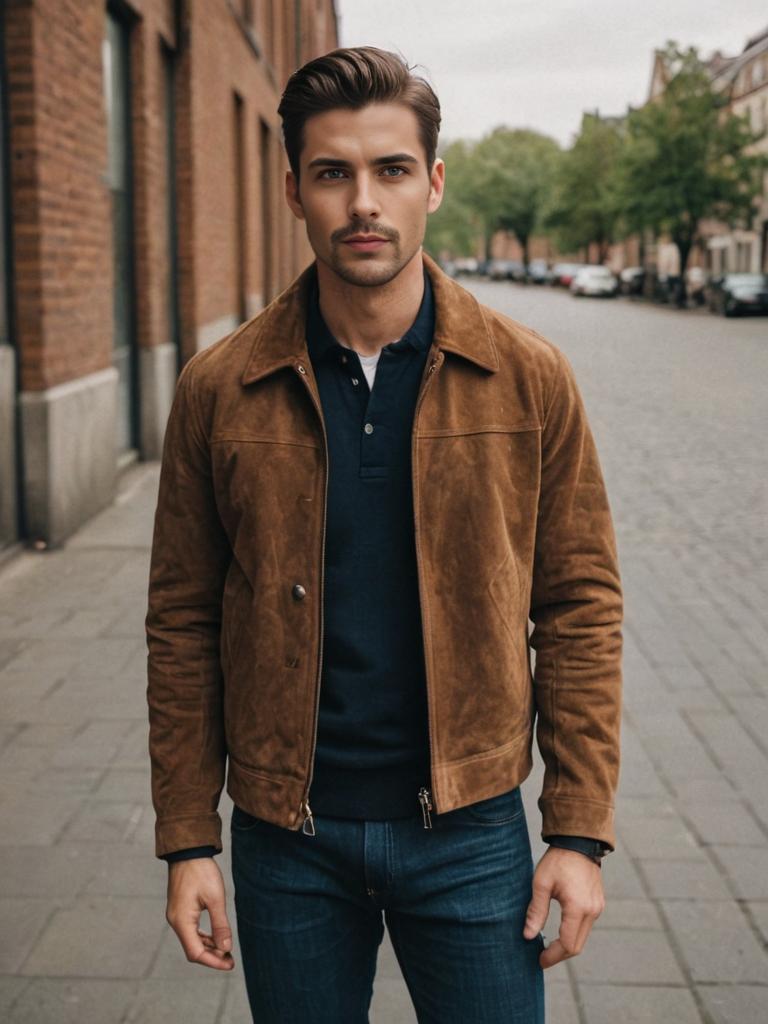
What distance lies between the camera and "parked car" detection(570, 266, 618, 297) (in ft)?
191

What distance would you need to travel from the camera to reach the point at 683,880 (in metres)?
3.78

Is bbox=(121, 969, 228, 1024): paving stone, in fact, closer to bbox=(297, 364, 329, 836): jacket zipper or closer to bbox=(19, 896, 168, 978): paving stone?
bbox=(19, 896, 168, 978): paving stone

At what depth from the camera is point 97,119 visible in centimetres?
934

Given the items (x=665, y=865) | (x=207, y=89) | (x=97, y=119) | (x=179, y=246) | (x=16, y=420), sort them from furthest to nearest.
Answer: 1. (x=207, y=89)
2. (x=179, y=246)
3. (x=97, y=119)
4. (x=16, y=420)
5. (x=665, y=865)

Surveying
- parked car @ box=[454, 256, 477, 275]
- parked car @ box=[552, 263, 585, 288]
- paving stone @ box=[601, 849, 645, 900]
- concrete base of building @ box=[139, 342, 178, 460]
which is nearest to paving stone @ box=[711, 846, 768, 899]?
paving stone @ box=[601, 849, 645, 900]

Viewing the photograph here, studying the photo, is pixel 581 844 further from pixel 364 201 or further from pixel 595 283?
pixel 595 283

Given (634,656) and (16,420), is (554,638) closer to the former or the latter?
(634,656)

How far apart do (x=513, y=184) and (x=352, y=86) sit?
97.5 m

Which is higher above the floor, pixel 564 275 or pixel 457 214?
pixel 457 214

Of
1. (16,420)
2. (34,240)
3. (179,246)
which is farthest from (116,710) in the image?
(179,246)

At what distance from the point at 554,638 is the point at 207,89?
45.7 feet

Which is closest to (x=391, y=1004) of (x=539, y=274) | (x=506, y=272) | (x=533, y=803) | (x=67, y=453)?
(x=533, y=803)

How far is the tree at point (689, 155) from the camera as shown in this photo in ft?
162

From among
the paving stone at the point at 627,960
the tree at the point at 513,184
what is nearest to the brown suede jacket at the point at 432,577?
the paving stone at the point at 627,960
